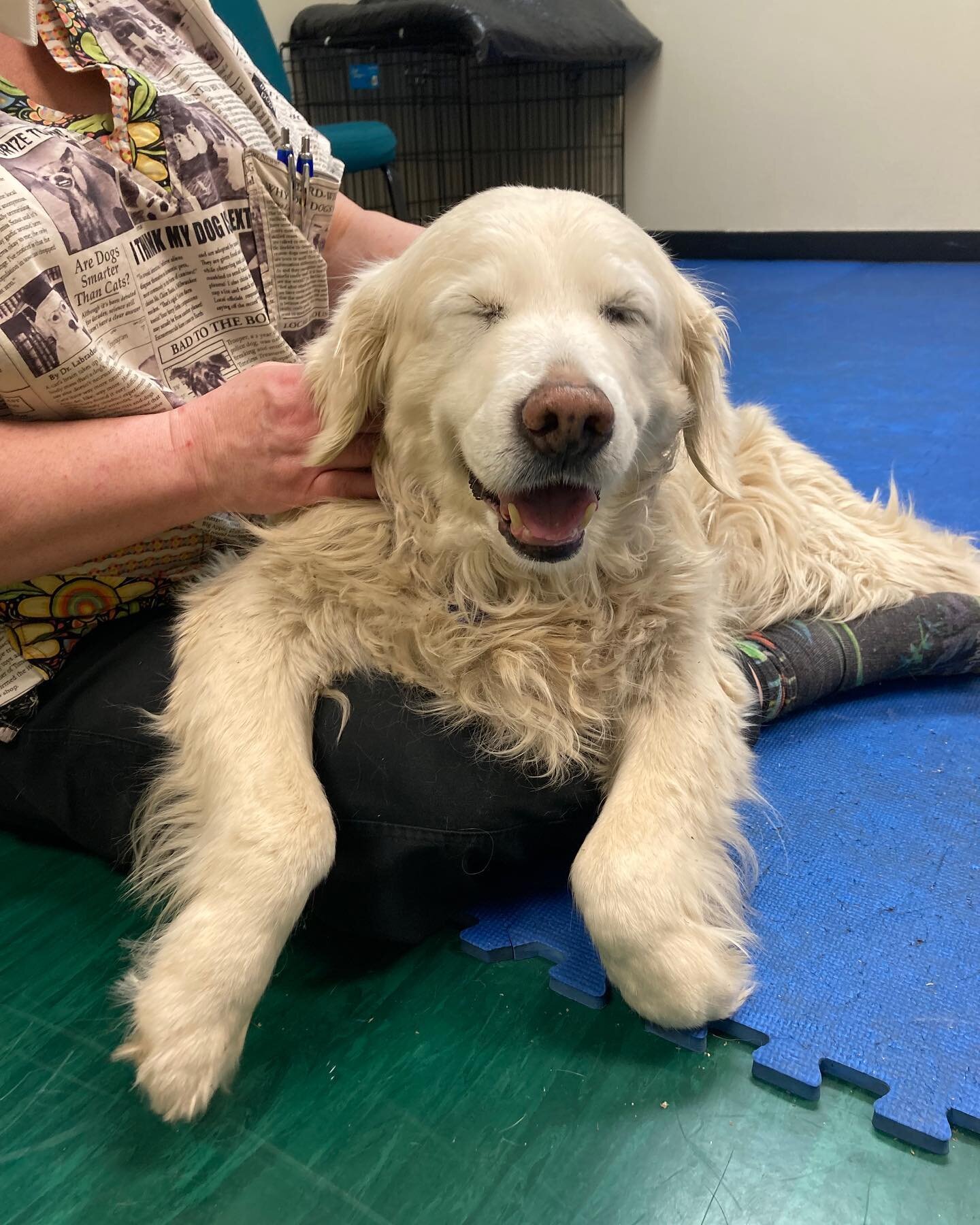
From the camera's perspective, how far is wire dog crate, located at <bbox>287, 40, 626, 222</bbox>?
5.77 meters

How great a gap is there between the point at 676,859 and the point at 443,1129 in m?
0.40

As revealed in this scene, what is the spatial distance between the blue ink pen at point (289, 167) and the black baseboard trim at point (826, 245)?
15.0 feet

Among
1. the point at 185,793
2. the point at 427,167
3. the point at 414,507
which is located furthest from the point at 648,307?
the point at 427,167

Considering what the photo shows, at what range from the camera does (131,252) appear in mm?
1292

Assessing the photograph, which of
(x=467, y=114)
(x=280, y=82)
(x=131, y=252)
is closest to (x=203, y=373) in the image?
(x=131, y=252)

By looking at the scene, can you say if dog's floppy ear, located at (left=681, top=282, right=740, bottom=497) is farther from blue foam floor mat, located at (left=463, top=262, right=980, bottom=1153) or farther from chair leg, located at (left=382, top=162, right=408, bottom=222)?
chair leg, located at (left=382, top=162, right=408, bottom=222)

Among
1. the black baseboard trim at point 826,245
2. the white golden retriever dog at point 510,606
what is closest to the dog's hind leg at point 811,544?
the white golden retriever dog at point 510,606

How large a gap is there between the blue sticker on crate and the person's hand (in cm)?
519

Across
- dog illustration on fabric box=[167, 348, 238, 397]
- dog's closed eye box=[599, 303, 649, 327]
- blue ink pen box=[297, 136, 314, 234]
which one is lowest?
dog illustration on fabric box=[167, 348, 238, 397]

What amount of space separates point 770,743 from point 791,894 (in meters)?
0.38

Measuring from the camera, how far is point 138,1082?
0.97 metres

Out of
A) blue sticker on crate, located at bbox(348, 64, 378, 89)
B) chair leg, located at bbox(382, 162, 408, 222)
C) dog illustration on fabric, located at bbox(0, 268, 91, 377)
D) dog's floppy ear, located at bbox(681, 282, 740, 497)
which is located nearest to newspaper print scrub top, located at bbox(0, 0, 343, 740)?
dog illustration on fabric, located at bbox(0, 268, 91, 377)

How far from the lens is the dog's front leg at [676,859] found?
1.05 metres

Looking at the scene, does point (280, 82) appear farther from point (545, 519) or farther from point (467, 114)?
point (545, 519)
